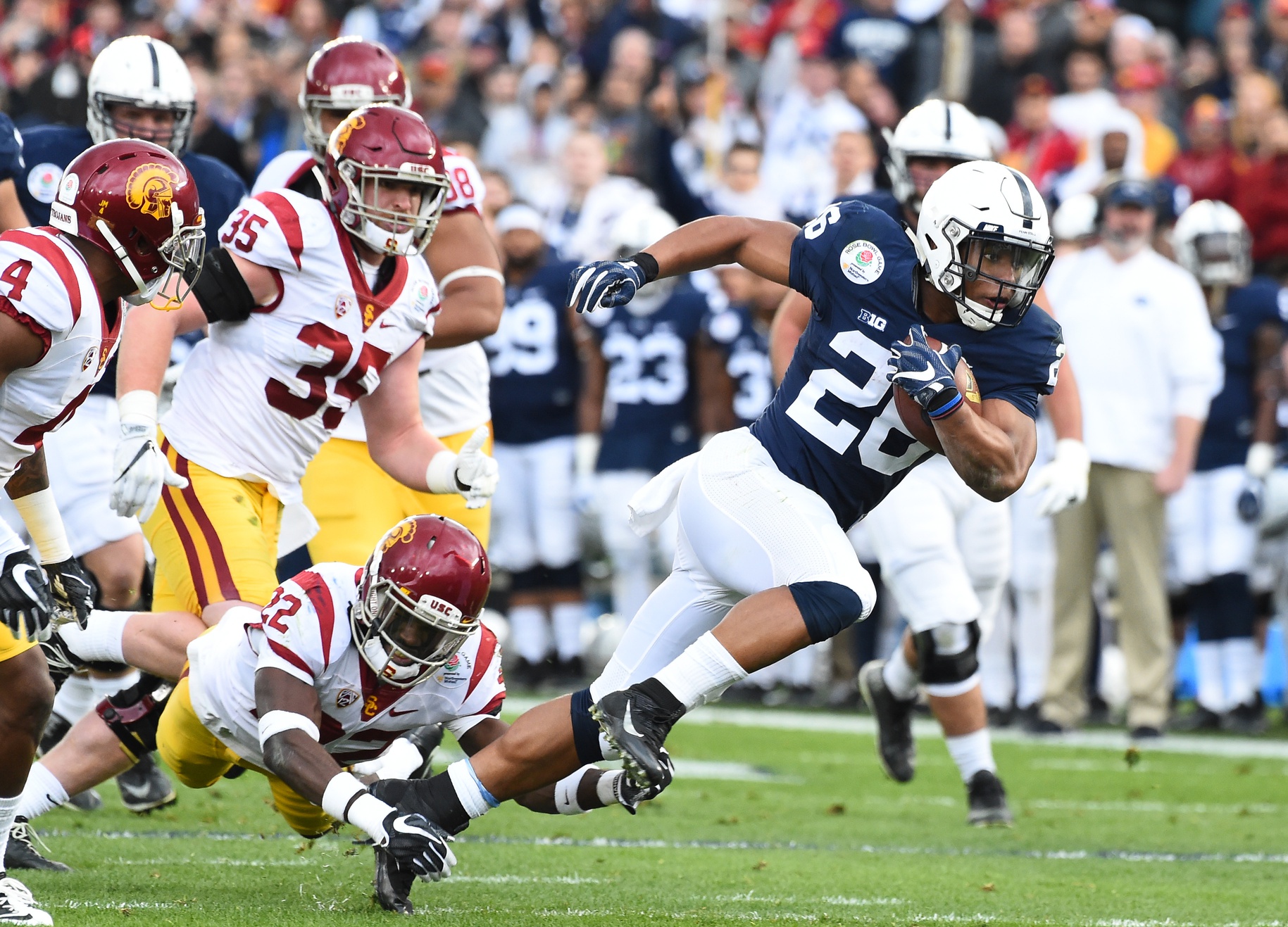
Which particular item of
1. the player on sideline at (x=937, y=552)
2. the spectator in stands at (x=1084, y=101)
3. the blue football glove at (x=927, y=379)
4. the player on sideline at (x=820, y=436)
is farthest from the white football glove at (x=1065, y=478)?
the spectator in stands at (x=1084, y=101)

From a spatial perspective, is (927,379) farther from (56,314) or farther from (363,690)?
(56,314)

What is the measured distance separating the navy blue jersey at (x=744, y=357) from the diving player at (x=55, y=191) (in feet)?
13.1

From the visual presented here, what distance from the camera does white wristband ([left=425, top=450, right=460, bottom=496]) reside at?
16.0 ft

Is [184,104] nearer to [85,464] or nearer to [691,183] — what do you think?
[85,464]

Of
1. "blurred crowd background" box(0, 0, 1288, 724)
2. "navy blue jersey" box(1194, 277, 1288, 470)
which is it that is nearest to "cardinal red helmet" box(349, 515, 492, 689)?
"blurred crowd background" box(0, 0, 1288, 724)

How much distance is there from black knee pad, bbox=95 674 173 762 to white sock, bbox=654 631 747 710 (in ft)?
4.49

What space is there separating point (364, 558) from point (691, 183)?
21.3 ft

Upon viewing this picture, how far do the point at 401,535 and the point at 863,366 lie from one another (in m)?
1.22

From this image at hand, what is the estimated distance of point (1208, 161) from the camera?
34.2 feet

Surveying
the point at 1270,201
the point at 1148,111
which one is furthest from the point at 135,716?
the point at 1148,111

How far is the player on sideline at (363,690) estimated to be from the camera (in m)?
3.86

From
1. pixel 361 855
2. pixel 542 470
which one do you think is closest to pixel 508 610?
pixel 542 470

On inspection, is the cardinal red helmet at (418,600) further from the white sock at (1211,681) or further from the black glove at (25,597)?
the white sock at (1211,681)

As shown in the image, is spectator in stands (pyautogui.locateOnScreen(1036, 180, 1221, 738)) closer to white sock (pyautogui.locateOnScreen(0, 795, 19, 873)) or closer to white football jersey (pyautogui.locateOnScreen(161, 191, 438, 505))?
white football jersey (pyautogui.locateOnScreen(161, 191, 438, 505))
